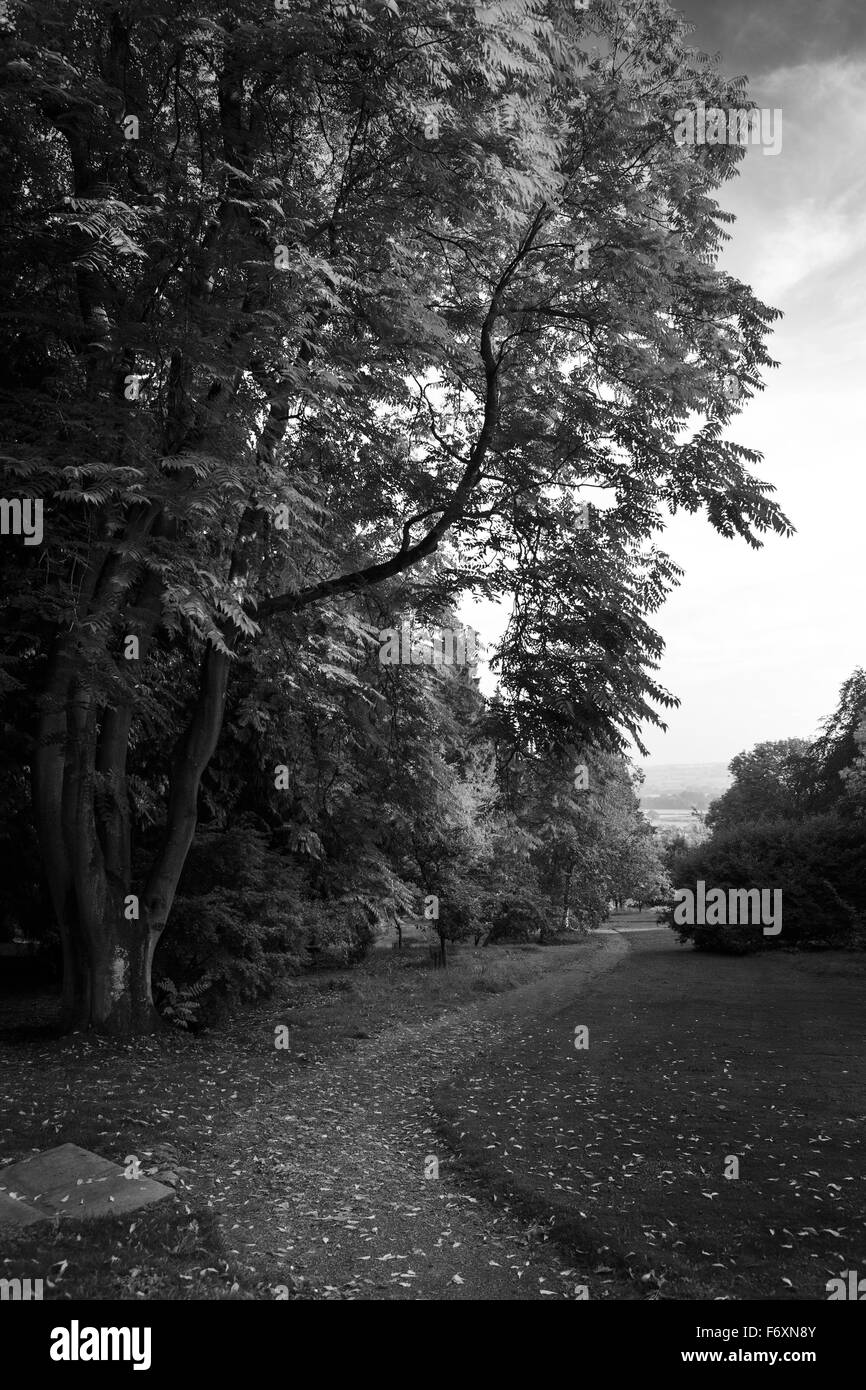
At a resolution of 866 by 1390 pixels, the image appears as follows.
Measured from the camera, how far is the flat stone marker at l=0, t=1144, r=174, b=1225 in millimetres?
5797

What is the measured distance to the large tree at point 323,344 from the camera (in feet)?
26.2

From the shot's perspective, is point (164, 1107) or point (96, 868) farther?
point (96, 868)

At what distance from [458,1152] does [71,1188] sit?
351 cm

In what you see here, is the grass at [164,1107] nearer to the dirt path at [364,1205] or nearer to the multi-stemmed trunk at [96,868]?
the dirt path at [364,1205]

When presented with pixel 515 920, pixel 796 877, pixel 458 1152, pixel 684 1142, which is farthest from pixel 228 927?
pixel 796 877

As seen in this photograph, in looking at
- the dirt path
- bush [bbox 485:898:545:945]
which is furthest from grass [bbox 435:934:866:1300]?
bush [bbox 485:898:545:945]

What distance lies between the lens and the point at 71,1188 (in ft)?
20.3

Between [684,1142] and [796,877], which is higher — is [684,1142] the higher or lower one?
the lower one

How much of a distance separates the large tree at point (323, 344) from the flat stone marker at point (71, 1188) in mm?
4321

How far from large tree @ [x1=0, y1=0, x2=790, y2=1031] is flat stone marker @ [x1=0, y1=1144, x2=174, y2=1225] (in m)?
4.32

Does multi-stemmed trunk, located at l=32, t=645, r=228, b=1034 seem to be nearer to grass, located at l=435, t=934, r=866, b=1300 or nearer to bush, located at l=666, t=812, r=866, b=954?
grass, located at l=435, t=934, r=866, b=1300

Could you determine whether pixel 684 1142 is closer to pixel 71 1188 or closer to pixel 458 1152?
pixel 458 1152

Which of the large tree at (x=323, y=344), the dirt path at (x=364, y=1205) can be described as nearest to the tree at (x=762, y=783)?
the large tree at (x=323, y=344)

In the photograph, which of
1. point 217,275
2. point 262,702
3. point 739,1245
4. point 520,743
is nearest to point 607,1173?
point 739,1245
